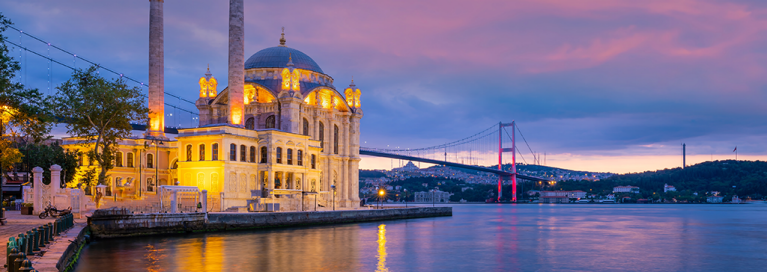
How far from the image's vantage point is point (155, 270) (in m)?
19.0

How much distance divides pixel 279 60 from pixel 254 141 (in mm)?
13325

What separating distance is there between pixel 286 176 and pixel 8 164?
2251 cm

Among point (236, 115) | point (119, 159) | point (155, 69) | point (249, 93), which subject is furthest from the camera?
point (249, 93)

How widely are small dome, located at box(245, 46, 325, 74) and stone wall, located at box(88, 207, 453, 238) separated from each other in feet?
49.4

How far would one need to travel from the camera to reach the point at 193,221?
3123 cm

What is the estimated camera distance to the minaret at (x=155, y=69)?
44.2m

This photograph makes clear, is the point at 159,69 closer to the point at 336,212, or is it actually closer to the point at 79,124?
the point at 79,124

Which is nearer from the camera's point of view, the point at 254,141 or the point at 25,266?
the point at 25,266

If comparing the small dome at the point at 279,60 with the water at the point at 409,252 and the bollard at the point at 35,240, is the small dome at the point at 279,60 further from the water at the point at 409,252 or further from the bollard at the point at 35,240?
the bollard at the point at 35,240

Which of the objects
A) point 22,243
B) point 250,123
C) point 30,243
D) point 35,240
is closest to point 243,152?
point 250,123

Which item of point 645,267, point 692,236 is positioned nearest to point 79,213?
point 645,267

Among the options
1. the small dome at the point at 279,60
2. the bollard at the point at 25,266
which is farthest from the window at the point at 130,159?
the bollard at the point at 25,266

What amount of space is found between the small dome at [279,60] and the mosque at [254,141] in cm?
8

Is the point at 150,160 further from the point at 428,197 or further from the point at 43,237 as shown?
the point at 428,197
